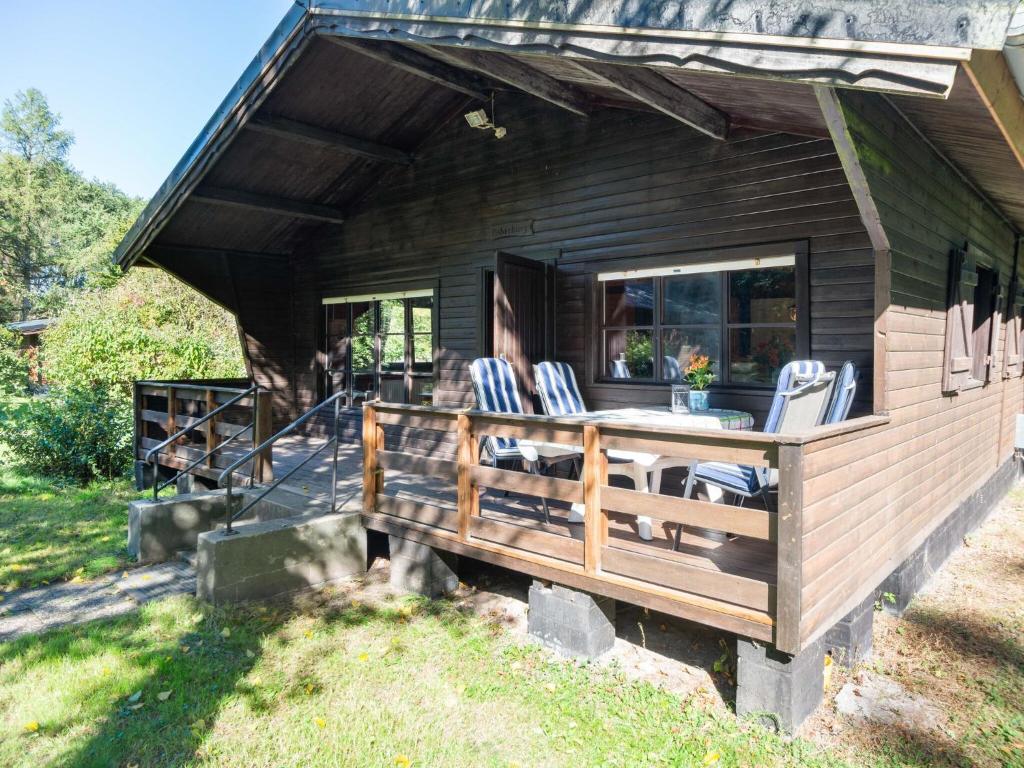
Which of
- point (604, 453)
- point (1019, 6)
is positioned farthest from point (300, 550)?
point (1019, 6)

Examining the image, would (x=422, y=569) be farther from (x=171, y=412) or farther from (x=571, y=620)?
(x=171, y=412)

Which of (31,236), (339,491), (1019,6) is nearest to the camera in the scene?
(1019,6)

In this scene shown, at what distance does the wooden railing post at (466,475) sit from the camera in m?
3.54

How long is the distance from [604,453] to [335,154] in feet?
16.2

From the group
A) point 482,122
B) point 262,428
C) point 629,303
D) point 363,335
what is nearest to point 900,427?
point 629,303

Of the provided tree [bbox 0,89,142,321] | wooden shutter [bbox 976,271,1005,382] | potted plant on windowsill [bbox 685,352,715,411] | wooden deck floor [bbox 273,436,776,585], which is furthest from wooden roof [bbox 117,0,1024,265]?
tree [bbox 0,89,142,321]

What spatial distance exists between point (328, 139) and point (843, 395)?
15.7ft

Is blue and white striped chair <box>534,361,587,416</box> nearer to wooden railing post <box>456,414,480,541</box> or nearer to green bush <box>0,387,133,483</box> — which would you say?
wooden railing post <box>456,414,480,541</box>

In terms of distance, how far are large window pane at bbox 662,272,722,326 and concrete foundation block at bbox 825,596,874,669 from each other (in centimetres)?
217

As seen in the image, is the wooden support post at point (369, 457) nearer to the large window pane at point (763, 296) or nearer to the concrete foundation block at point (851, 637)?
the large window pane at point (763, 296)

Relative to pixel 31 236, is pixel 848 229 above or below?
Answer: below

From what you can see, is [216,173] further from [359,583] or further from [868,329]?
[868,329]

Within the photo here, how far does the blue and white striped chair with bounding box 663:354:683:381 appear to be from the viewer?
15.9 feet

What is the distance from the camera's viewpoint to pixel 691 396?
13.8 ft
